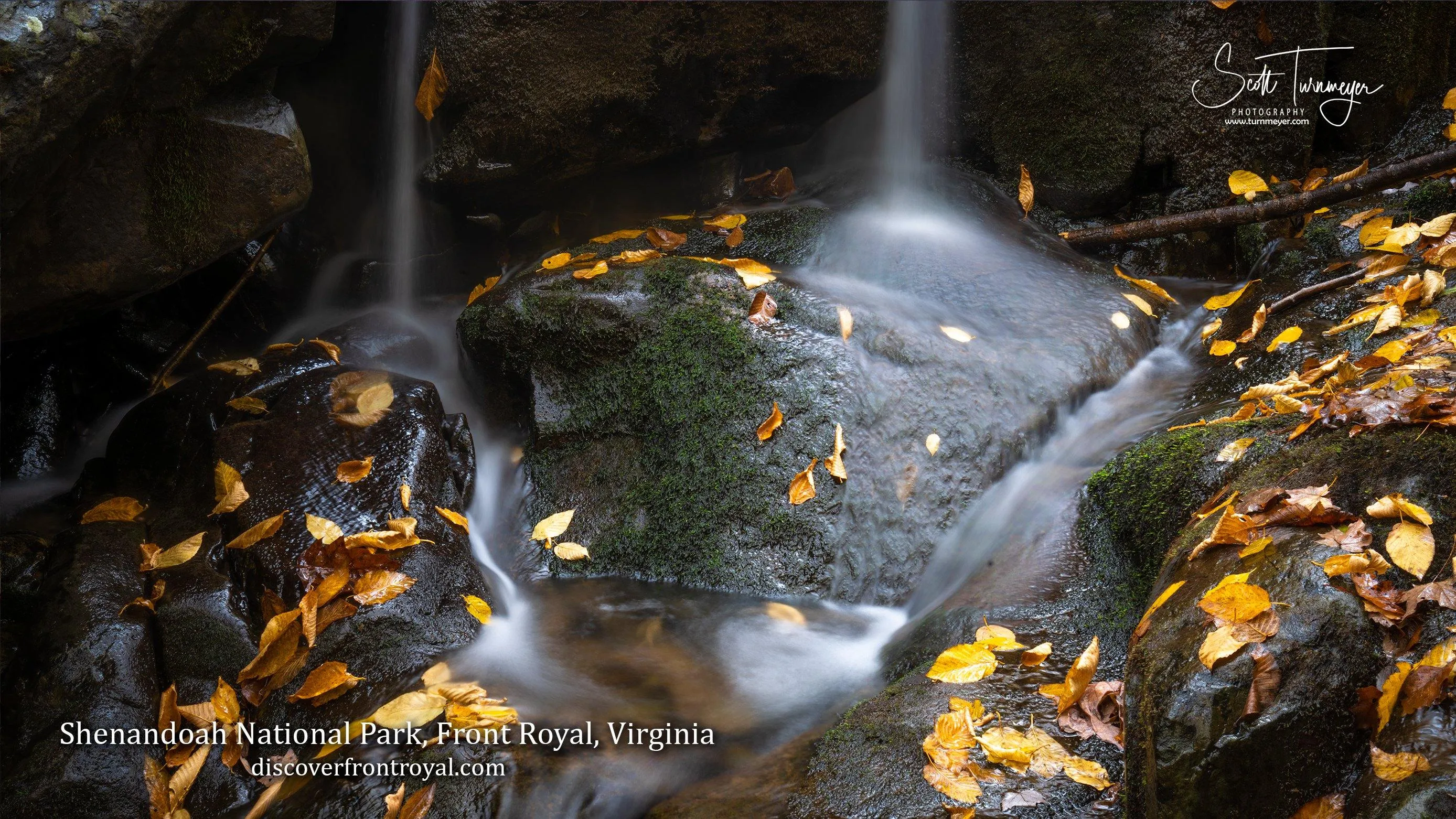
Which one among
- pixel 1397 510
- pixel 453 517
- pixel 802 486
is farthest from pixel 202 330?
pixel 1397 510

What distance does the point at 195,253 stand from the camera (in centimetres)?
369

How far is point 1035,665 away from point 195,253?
12.2 feet

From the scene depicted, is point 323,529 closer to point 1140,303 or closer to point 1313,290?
point 1140,303

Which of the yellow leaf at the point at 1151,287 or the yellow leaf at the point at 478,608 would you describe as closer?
the yellow leaf at the point at 478,608

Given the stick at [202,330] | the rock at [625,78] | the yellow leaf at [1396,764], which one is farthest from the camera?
the stick at [202,330]

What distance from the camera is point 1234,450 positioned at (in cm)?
266

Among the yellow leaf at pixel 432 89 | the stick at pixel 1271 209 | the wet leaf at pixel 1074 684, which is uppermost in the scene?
the yellow leaf at pixel 432 89

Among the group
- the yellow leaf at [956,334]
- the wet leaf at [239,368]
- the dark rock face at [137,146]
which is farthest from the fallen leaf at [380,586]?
the yellow leaf at [956,334]

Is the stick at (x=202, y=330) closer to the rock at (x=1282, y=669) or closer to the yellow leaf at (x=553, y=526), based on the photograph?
the yellow leaf at (x=553, y=526)

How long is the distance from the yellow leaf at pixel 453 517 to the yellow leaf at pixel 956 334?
2345mm

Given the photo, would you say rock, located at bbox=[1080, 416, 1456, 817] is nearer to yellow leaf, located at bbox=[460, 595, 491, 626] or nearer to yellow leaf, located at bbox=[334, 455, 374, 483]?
yellow leaf, located at bbox=[460, 595, 491, 626]

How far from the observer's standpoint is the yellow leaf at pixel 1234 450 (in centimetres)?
263

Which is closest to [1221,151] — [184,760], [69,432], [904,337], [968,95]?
[968,95]

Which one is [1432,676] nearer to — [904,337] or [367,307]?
[904,337]
